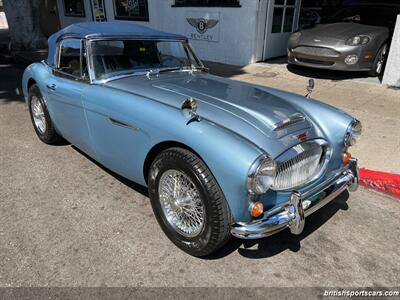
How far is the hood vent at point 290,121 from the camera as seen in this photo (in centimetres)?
255

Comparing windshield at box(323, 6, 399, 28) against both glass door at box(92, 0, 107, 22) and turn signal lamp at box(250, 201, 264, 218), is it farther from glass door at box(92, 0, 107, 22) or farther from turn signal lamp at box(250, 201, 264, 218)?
glass door at box(92, 0, 107, 22)

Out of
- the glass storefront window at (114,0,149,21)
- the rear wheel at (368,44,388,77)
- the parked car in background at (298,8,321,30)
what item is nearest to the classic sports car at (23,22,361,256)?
the rear wheel at (368,44,388,77)

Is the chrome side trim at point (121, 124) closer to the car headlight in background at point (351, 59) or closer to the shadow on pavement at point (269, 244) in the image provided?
the shadow on pavement at point (269, 244)

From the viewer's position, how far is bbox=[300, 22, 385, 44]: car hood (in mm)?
7028

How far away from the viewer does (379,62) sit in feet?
24.0

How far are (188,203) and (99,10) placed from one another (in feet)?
42.4

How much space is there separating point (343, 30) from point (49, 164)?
20.9 ft

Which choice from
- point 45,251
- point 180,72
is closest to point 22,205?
point 45,251

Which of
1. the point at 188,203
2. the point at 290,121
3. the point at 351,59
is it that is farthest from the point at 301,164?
the point at 351,59

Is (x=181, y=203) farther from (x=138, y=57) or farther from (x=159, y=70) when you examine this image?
(x=138, y=57)

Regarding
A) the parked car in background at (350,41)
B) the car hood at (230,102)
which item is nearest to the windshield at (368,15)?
the parked car in background at (350,41)

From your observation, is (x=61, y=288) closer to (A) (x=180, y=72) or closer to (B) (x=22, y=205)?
(B) (x=22, y=205)

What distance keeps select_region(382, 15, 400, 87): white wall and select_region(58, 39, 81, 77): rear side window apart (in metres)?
5.92

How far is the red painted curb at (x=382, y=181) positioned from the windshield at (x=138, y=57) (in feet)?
7.40
